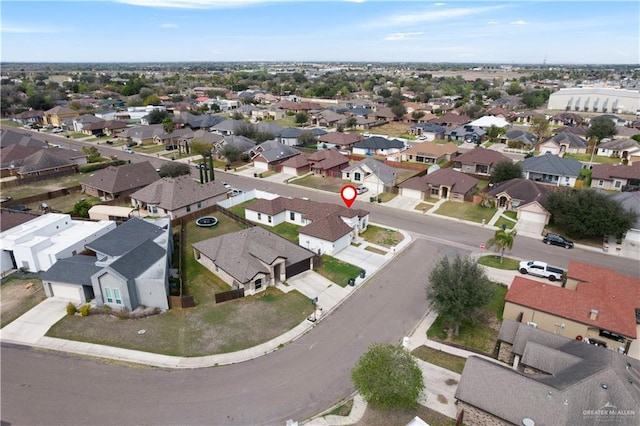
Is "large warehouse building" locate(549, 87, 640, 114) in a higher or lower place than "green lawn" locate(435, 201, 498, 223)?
higher

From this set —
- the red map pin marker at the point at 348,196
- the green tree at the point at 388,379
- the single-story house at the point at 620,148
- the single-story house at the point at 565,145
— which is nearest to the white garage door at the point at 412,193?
the red map pin marker at the point at 348,196

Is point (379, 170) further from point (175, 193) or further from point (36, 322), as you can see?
point (36, 322)

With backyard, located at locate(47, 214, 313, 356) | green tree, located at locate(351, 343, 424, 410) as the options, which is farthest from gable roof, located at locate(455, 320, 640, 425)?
backyard, located at locate(47, 214, 313, 356)

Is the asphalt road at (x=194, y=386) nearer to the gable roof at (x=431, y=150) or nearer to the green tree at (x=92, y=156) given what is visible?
the gable roof at (x=431, y=150)

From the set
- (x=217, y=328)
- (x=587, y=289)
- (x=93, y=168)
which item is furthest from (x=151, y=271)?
(x=93, y=168)

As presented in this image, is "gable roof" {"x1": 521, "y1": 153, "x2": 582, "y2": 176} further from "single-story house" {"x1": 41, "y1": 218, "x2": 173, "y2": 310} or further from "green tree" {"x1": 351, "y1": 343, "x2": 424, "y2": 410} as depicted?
"single-story house" {"x1": 41, "y1": 218, "x2": 173, "y2": 310}

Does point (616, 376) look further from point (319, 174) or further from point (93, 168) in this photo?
point (93, 168)

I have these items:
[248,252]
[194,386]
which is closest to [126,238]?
[248,252]
